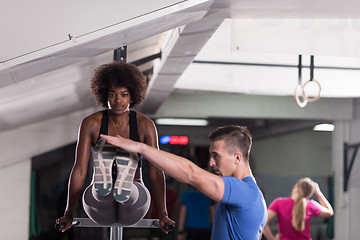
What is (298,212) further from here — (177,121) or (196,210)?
(177,121)

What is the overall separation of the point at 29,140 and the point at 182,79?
266 centimetres

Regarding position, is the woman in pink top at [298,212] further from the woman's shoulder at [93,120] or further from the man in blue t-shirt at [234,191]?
the woman's shoulder at [93,120]

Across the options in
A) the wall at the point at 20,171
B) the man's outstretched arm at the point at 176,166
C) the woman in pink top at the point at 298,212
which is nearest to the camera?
the man's outstretched arm at the point at 176,166

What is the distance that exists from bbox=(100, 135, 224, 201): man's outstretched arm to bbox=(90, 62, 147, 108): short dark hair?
317 millimetres

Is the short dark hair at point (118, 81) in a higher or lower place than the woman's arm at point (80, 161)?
higher

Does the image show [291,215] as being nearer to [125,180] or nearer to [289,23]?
[289,23]

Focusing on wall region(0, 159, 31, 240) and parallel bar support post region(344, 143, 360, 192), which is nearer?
wall region(0, 159, 31, 240)

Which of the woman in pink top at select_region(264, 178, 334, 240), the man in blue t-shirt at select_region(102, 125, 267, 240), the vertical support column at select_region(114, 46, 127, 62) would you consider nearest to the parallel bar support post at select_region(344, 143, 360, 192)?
the woman in pink top at select_region(264, 178, 334, 240)

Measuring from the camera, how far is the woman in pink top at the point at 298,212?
5711mm

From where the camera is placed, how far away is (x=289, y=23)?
10.9 feet

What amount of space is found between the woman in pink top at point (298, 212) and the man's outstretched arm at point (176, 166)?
357cm

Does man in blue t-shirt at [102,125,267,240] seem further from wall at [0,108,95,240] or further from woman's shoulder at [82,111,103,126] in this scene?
wall at [0,108,95,240]

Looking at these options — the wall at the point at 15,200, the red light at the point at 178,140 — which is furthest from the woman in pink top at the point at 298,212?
the red light at the point at 178,140

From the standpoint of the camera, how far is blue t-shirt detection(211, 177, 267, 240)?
2.47m
